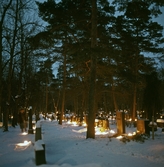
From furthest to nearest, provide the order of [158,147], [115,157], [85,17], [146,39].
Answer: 1. [146,39]
2. [85,17]
3. [158,147]
4. [115,157]

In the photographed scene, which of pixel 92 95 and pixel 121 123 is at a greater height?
pixel 92 95

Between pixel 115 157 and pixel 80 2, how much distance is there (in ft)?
33.4

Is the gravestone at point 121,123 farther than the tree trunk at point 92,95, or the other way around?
the gravestone at point 121,123

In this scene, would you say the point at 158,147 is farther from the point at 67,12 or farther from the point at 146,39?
the point at 146,39

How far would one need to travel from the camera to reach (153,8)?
11.9 meters

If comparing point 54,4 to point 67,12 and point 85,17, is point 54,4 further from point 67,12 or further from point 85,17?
point 85,17

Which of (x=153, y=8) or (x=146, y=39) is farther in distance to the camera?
(x=146, y=39)

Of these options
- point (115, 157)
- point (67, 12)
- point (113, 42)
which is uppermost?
point (67, 12)

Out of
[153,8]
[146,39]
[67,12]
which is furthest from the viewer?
[146,39]

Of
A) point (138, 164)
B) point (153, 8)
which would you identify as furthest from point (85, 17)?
point (138, 164)

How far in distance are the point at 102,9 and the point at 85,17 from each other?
4.19 feet

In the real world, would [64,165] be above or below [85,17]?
below

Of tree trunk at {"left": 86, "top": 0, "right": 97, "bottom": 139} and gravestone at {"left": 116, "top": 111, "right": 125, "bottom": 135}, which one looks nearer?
tree trunk at {"left": 86, "top": 0, "right": 97, "bottom": 139}

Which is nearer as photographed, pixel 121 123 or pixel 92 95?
pixel 92 95
